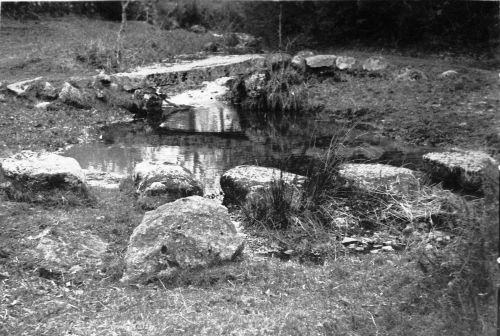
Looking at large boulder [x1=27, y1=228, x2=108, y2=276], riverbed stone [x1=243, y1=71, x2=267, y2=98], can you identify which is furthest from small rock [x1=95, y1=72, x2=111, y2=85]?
large boulder [x1=27, y1=228, x2=108, y2=276]

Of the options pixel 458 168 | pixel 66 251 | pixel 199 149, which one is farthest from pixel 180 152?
pixel 66 251

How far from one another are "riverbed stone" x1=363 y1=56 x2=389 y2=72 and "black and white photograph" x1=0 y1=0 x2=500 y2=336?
0.05 metres

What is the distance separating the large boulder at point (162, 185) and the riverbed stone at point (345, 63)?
→ 7862 millimetres

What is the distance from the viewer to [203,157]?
28.7ft

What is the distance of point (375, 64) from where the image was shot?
13.6 metres

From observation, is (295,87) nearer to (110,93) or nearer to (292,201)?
(110,93)

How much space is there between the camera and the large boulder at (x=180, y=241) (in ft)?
15.3

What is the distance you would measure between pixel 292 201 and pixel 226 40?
12210mm

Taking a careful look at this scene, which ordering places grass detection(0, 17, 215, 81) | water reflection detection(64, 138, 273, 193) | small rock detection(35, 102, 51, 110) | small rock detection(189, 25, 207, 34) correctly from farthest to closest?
1. small rock detection(189, 25, 207, 34)
2. grass detection(0, 17, 215, 81)
3. small rock detection(35, 102, 51, 110)
4. water reflection detection(64, 138, 273, 193)

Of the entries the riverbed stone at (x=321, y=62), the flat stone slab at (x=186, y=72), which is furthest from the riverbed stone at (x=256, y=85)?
the riverbed stone at (x=321, y=62)

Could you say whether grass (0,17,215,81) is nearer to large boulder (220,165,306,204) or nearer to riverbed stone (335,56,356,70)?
riverbed stone (335,56,356,70)

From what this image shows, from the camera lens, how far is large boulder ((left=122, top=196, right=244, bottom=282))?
15.3 feet

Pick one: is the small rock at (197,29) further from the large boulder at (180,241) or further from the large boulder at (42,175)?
the large boulder at (180,241)

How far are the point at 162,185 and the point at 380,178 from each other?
7.79 feet
